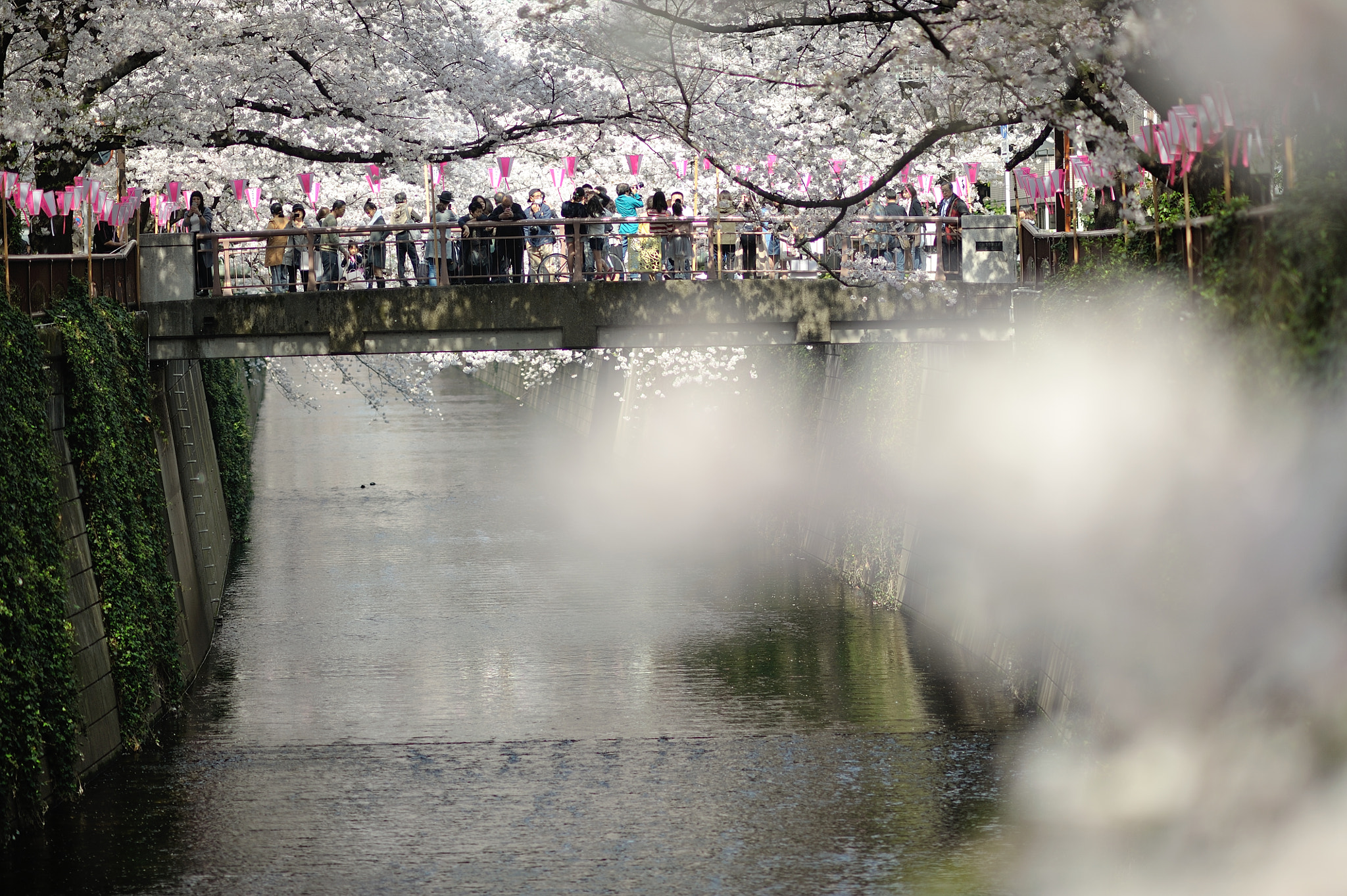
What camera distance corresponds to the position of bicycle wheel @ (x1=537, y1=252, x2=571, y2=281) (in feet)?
66.9

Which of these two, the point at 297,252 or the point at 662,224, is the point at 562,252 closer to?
the point at 662,224

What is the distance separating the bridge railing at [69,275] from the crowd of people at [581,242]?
135 centimetres

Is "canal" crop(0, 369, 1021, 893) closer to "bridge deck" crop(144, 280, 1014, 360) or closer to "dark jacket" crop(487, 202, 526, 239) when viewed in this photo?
"bridge deck" crop(144, 280, 1014, 360)

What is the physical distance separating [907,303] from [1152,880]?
9400 millimetres

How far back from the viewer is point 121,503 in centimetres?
1734

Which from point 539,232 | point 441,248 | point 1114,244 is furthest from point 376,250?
point 1114,244

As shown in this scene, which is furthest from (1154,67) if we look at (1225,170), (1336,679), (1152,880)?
(1152,880)

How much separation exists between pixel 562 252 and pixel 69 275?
6704 millimetres

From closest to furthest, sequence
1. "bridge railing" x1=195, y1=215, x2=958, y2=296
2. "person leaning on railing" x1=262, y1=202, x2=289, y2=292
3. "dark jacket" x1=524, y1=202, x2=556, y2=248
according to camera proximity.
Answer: "bridge railing" x1=195, y1=215, x2=958, y2=296, "dark jacket" x1=524, y1=202, x2=556, y2=248, "person leaning on railing" x1=262, y1=202, x2=289, y2=292

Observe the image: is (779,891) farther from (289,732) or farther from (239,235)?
(239,235)

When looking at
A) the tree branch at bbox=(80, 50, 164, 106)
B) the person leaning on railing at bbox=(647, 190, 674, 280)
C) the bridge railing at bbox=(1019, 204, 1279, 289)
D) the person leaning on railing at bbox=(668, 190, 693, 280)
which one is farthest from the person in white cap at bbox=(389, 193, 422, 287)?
the bridge railing at bbox=(1019, 204, 1279, 289)

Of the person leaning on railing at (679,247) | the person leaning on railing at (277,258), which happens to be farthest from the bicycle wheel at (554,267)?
the person leaning on railing at (277,258)

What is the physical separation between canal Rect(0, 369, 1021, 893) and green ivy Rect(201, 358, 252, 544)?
1.41 metres

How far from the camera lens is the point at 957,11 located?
13.6 metres
